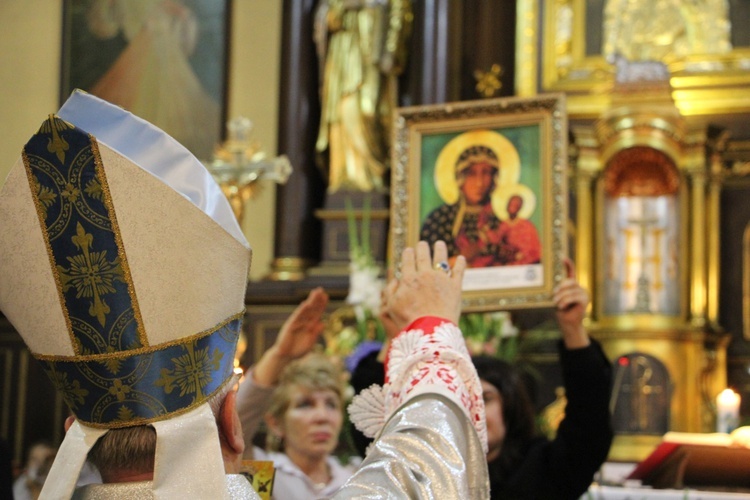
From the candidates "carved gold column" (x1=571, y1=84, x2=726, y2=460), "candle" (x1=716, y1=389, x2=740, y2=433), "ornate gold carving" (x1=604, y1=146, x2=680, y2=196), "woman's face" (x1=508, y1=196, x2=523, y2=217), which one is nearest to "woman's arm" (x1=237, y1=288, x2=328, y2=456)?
"woman's face" (x1=508, y1=196, x2=523, y2=217)

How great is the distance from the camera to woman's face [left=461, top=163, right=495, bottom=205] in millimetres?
3244

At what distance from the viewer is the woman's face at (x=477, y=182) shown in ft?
10.6

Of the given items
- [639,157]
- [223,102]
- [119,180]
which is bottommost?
[119,180]

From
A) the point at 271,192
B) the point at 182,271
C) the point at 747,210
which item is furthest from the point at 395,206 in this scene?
the point at 271,192

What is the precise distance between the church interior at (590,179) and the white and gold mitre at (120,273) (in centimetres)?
448

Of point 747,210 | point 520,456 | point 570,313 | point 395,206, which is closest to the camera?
point 570,313

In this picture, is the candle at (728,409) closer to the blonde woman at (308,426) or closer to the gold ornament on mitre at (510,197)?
the blonde woman at (308,426)

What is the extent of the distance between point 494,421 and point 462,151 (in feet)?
2.49

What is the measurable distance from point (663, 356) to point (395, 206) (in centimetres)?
406

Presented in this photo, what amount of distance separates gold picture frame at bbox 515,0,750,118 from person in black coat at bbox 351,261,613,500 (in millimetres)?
4739

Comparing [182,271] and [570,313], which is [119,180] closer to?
[182,271]

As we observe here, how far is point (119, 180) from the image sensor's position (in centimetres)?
155

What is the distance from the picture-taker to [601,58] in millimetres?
7977

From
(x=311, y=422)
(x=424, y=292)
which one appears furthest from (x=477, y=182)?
(x=424, y=292)
